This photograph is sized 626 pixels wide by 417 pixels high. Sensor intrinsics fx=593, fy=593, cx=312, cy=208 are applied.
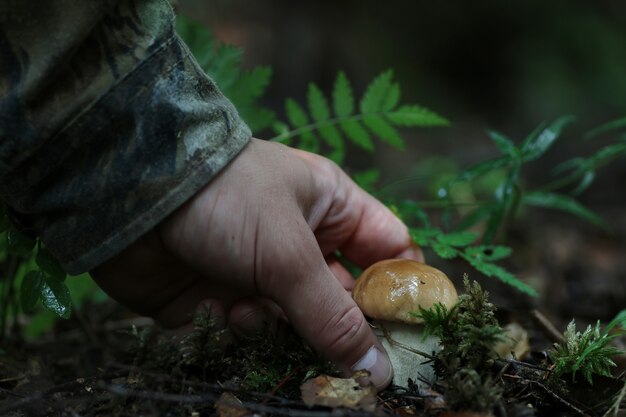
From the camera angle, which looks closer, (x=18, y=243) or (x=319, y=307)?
(x=319, y=307)

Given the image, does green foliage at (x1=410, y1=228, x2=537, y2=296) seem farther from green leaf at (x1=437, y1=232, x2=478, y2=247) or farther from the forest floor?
the forest floor

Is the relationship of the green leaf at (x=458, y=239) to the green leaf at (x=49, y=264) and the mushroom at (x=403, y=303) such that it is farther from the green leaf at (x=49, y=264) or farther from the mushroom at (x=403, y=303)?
the green leaf at (x=49, y=264)

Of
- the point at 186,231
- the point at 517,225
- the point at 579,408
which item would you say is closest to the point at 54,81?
the point at 186,231

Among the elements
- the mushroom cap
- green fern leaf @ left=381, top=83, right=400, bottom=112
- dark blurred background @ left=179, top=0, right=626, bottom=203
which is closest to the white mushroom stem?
the mushroom cap

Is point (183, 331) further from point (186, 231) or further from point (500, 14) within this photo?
point (500, 14)

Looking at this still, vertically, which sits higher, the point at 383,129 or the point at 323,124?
the point at 323,124

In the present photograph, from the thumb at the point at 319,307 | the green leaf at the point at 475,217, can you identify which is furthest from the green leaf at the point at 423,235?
the thumb at the point at 319,307

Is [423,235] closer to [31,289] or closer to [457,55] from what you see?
[31,289]

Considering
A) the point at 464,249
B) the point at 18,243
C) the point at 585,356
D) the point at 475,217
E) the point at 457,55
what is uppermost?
the point at 18,243

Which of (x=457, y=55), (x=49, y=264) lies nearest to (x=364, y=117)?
(x=49, y=264)
